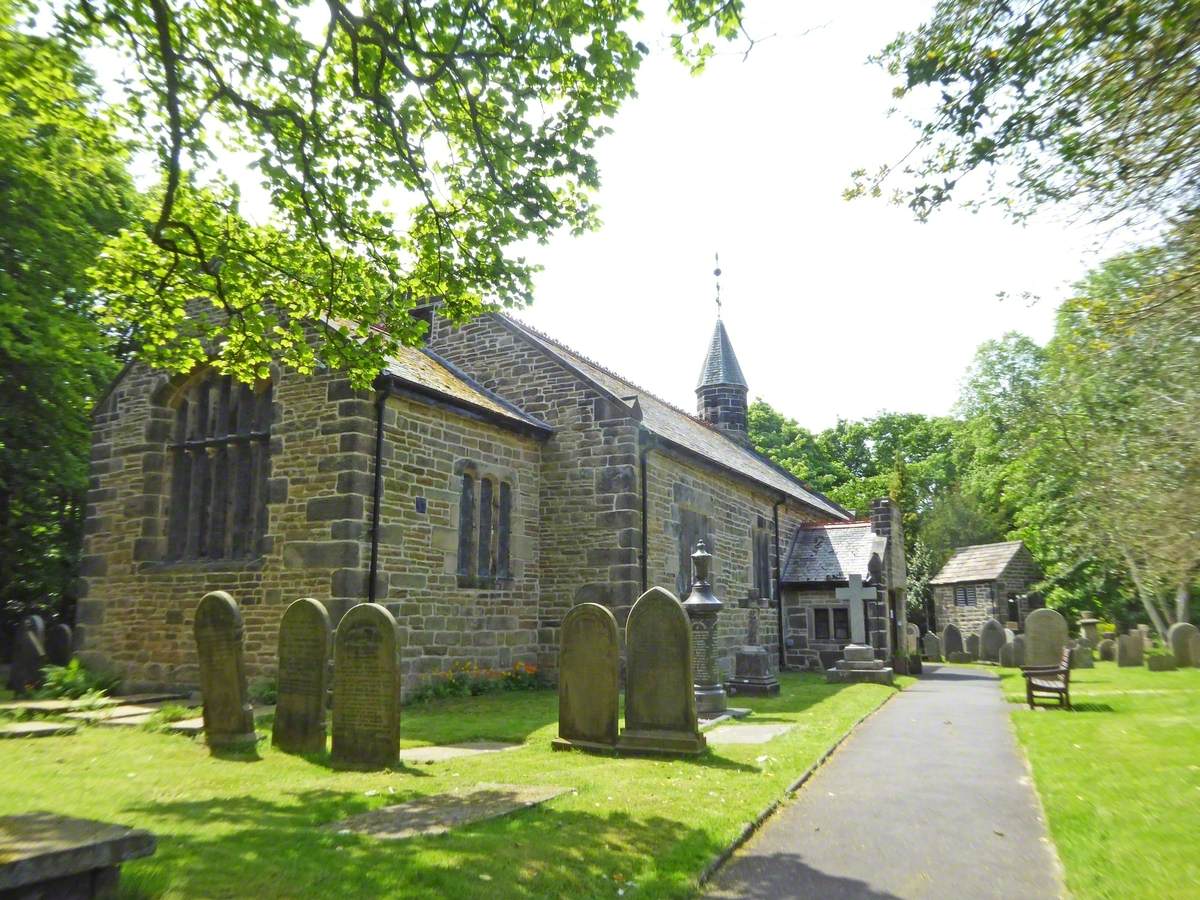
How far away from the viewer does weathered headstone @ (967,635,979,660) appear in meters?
30.3

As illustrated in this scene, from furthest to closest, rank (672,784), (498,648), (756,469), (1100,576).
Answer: (1100,576) → (756,469) → (498,648) → (672,784)

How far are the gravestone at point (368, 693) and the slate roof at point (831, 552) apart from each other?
53.7 feet

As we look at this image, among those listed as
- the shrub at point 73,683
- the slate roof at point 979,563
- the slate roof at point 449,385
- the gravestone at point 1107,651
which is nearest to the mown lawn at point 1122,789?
the slate roof at point 449,385

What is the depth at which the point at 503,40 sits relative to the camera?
25.5 feet

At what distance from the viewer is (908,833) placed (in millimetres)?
5918

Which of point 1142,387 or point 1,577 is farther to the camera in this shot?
point 1,577

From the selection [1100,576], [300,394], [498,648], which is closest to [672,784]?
[498,648]

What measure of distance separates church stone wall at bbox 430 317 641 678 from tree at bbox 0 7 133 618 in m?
8.74

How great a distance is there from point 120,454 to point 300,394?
4508mm

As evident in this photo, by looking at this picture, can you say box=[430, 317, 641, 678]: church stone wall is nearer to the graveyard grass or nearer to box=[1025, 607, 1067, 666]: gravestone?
the graveyard grass

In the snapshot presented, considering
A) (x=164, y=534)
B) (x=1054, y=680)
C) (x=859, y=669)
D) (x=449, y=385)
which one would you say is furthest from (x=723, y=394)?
(x=164, y=534)

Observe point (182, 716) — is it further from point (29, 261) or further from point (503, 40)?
point (29, 261)

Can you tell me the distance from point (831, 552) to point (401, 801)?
2003 cm

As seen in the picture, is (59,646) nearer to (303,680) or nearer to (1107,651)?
(303,680)
